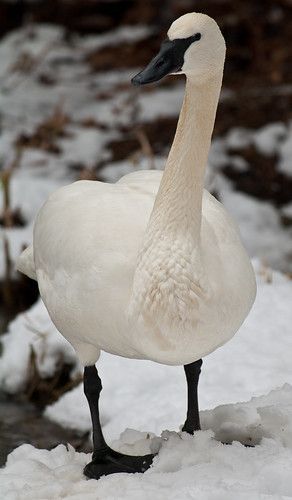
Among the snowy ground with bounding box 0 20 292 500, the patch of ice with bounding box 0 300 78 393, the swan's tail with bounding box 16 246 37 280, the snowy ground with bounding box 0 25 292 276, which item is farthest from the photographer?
the snowy ground with bounding box 0 25 292 276

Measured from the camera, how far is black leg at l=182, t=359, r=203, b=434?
4.00 meters

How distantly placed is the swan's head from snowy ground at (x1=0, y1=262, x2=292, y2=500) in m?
1.25

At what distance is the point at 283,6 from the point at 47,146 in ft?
10.9

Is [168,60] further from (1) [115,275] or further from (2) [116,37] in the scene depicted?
(2) [116,37]

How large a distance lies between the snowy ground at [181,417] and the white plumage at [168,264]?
38 centimetres

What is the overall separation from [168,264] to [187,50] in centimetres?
66

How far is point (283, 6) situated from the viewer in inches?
429

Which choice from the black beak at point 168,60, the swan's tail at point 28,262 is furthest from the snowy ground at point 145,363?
the black beak at point 168,60

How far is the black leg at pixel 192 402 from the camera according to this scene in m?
4.00

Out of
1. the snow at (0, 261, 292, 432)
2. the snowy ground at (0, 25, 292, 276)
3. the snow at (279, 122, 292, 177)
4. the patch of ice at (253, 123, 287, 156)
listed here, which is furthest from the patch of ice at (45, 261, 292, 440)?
the patch of ice at (253, 123, 287, 156)

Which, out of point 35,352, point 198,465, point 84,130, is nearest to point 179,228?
point 198,465

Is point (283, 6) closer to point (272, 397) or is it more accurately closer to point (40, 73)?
point (40, 73)

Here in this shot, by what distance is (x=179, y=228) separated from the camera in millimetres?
3514

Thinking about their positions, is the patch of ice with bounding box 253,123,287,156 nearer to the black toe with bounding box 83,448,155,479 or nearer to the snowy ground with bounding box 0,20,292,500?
the snowy ground with bounding box 0,20,292,500
